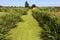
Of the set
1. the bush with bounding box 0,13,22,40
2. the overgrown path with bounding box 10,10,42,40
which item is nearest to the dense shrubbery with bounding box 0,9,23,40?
the bush with bounding box 0,13,22,40

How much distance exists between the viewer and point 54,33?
12438mm

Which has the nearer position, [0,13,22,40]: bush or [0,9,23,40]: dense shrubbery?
[0,9,23,40]: dense shrubbery

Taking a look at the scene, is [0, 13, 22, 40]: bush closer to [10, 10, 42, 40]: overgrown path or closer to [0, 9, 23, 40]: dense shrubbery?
[0, 9, 23, 40]: dense shrubbery

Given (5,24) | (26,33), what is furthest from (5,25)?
(26,33)

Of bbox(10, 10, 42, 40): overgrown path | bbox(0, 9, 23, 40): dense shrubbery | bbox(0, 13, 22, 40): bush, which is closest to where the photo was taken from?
bbox(0, 9, 23, 40): dense shrubbery

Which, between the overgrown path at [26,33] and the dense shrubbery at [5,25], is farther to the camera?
the overgrown path at [26,33]

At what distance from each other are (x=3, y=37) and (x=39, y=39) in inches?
111

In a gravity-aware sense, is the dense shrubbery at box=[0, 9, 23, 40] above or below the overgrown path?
above

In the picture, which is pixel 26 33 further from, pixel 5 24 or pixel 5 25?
pixel 5 24

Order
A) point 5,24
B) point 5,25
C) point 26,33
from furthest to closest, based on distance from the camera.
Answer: point 5,24 < point 5,25 < point 26,33

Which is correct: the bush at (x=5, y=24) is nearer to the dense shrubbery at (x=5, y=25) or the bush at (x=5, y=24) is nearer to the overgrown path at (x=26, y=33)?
the dense shrubbery at (x=5, y=25)

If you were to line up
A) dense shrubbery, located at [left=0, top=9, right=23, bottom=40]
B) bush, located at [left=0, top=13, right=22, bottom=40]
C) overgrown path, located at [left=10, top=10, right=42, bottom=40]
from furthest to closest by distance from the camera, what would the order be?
A: overgrown path, located at [left=10, top=10, right=42, bottom=40] → bush, located at [left=0, top=13, right=22, bottom=40] → dense shrubbery, located at [left=0, top=9, right=23, bottom=40]

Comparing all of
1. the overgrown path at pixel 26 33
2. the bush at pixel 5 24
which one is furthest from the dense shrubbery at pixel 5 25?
the overgrown path at pixel 26 33

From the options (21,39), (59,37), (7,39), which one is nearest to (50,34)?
(59,37)
